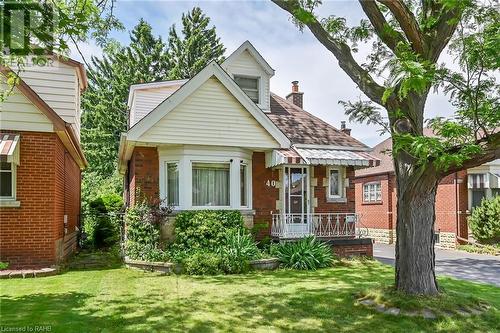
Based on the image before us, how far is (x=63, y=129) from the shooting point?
12.4 meters

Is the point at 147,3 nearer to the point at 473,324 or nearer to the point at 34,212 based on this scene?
the point at 34,212

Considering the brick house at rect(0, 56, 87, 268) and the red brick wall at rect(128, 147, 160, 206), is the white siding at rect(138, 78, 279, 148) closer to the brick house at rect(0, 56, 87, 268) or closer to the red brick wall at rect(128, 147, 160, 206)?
the red brick wall at rect(128, 147, 160, 206)

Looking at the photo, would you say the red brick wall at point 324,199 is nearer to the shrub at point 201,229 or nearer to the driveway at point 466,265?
the driveway at point 466,265

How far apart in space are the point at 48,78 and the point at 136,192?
202 inches

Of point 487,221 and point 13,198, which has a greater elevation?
point 13,198

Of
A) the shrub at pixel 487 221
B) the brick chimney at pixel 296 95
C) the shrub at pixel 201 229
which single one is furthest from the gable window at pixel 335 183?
the shrub at pixel 487 221

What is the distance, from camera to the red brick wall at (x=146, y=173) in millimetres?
15047

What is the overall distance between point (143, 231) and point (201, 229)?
1949 mm

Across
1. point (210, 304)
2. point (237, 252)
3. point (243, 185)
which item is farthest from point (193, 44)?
point (210, 304)

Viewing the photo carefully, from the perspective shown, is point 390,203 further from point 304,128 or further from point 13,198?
point 13,198

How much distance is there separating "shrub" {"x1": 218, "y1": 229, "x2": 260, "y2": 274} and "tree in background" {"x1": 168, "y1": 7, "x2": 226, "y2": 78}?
29764 millimetres

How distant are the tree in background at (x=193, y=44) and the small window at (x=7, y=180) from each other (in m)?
30.3

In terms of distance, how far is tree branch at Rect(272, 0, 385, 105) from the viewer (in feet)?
30.7

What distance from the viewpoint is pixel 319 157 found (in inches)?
625
